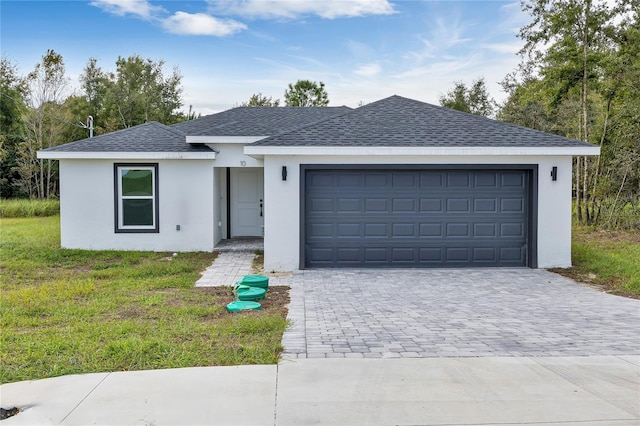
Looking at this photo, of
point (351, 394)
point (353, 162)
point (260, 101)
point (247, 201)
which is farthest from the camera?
point (260, 101)

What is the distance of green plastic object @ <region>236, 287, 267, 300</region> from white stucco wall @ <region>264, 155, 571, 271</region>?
2694mm

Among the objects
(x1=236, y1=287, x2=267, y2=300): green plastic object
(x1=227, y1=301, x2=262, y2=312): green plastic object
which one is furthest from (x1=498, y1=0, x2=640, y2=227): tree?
(x1=227, y1=301, x2=262, y2=312): green plastic object

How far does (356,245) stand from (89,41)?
37.2 feet

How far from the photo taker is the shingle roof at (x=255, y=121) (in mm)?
13117

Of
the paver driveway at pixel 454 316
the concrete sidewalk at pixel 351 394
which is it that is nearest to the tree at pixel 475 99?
the paver driveway at pixel 454 316

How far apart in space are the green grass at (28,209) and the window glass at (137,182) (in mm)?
12667

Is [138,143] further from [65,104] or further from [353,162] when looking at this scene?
[65,104]

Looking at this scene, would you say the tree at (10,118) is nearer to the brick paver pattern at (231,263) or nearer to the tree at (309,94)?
the tree at (309,94)

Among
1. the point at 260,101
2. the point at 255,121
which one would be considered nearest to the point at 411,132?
the point at 255,121

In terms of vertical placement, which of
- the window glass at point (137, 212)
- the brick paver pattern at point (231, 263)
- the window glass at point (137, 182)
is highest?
the window glass at point (137, 182)

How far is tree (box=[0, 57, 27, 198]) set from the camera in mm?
26484

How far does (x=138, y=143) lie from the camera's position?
12.5 m

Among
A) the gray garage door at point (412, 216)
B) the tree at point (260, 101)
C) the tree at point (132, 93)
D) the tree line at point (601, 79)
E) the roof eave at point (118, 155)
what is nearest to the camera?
the gray garage door at point (412, 216)

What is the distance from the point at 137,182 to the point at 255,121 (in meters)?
3.95
